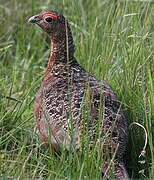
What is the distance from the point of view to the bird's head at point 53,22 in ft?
21.4

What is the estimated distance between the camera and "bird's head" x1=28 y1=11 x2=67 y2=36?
21.4 feet

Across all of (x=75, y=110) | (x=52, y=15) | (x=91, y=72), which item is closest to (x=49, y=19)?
(x=52, y=15)

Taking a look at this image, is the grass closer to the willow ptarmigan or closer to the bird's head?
the willow ptarmigan

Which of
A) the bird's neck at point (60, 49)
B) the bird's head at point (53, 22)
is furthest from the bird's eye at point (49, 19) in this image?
the bird's neck at point (60, 49)

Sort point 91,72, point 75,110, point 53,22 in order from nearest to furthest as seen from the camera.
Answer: point 75,110, point 53,22, point 91,72

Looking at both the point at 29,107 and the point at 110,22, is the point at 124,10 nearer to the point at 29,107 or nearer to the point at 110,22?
the point at 110,22

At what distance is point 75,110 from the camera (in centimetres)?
566

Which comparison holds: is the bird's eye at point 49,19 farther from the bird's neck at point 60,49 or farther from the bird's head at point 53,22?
the bird's neck at point 60,49

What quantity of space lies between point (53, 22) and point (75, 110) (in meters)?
1.14

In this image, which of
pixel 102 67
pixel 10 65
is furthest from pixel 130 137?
pixel 10 65

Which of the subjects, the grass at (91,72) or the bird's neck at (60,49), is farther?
the bird's neck at (60,49)

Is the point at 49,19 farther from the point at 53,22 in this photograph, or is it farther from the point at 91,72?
the point at 91,72

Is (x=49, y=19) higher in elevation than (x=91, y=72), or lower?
higher

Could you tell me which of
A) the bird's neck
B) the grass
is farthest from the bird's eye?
the grass
